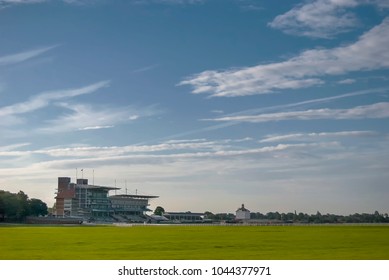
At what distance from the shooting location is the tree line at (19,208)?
27297 mm

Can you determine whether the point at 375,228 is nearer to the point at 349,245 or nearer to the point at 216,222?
the point at 349,245

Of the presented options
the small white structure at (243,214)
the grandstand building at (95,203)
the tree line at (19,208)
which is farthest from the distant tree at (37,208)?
the small white structure at (243,214)

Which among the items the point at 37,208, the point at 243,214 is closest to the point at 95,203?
the point at 37,208

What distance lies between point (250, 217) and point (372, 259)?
23.6 ft

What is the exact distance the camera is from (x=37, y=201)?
94.7 ft

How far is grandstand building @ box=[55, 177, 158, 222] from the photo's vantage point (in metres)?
20.2

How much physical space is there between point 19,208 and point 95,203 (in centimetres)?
479

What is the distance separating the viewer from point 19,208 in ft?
95.1

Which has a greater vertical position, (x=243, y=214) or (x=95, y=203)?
(x=95, y=203)

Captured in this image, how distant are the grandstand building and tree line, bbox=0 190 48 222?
842 millimetres

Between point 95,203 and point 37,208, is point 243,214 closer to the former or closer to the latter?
point 95,203

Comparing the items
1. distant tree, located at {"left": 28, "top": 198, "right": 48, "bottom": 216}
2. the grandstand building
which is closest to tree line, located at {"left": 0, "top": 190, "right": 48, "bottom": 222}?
distant tree, located at {"left": 28, "top": 198, "right": 48, "bottom": 216}
